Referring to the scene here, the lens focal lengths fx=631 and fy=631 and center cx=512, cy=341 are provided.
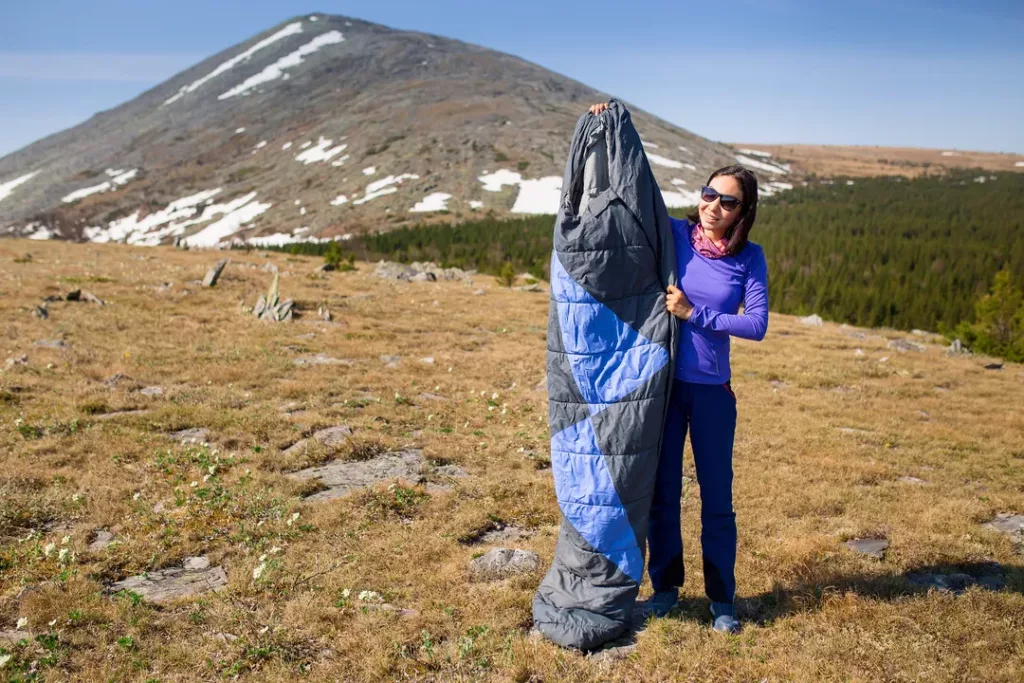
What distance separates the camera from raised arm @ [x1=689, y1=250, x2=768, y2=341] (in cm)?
500

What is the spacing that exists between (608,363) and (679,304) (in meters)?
0.76

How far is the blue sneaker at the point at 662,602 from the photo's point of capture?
18.7ft

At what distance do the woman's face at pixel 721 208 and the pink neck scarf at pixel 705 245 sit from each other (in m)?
0.11

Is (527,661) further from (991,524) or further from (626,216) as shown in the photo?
(991,524)

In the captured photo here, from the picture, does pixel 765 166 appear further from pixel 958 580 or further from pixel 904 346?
pixel 958 580

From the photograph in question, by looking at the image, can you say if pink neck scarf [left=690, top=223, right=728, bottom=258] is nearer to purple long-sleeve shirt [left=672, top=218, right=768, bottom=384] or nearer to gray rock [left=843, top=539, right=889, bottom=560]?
purple long-sleeve shirt [left=672, top=218, right=768, bottom=384]

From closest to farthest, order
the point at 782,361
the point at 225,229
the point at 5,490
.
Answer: the point at 5,490 → the point at 782,361 → the point at 225,229

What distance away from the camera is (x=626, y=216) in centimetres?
517

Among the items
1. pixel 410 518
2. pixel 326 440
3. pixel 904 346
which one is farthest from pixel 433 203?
pixel 410 518

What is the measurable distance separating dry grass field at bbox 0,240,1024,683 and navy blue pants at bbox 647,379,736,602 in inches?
18.4

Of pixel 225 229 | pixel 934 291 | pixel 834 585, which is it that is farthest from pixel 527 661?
pixel 225 229

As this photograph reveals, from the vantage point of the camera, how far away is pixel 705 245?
530 cm

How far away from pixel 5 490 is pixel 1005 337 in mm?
52679

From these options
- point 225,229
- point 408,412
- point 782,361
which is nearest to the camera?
point 408,412
